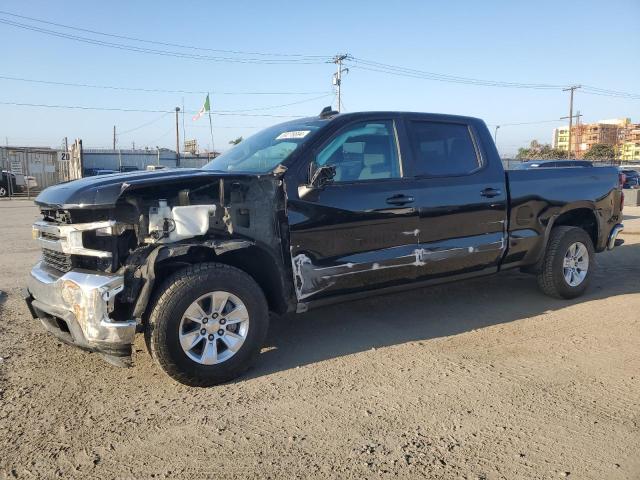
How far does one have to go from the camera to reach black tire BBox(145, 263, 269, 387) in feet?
11.4

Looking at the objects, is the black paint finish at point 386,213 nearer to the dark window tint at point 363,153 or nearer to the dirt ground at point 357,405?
the dark window tint at point 363,153

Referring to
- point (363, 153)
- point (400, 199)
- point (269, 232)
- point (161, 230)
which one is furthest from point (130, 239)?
point (400, 199)

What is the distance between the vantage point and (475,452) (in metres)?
2.85

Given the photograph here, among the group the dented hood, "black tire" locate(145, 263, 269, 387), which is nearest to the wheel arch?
"black tire" locate(145, 263, 269, 387)

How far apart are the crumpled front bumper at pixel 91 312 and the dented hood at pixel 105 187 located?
49cm

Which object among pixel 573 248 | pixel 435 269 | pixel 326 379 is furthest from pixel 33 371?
pixel 573 248

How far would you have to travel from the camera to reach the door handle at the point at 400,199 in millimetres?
4453

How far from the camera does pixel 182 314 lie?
352 centimetres

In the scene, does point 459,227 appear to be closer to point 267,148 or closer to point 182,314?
point 267,148

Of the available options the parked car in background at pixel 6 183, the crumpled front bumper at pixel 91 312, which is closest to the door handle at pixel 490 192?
the crumpled front bumper at pixel 91 312

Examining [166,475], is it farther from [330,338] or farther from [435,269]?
[435,269]

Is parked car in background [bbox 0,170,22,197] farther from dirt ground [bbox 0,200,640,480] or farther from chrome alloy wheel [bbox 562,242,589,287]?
chrome alloy wheel [bbox 562,242,589,287]

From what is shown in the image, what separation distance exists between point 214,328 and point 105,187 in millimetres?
1212

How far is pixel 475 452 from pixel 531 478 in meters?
0.32
